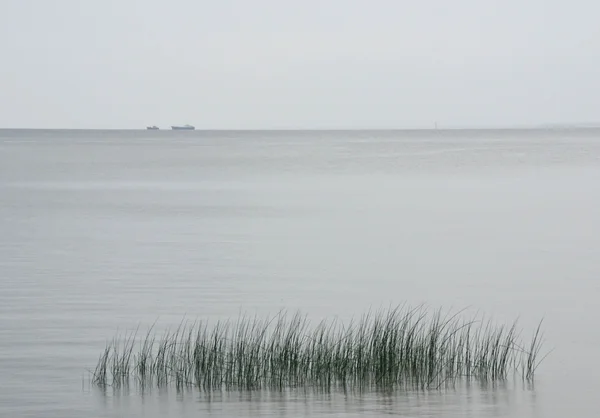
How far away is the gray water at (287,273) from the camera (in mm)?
14188

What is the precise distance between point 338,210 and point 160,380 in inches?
1334

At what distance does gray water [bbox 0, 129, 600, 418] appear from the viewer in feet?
46.5

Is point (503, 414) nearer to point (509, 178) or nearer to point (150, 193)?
point (150, 193)

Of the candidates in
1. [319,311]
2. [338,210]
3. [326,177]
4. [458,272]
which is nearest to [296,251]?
[458,272]

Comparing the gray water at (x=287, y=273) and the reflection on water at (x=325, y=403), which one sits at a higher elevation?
the gray water at (x=287, y=273)

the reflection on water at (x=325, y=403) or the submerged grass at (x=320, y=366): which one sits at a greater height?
the submerged grass at (x=320, y=366)

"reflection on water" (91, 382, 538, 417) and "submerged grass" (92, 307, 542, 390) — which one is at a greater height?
"submerged grass" (92, 307, 542, 390)

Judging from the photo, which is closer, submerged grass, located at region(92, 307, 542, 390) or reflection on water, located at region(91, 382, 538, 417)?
reflection on water, located at region(91, 382, 538, 417)

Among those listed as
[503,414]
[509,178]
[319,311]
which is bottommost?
[503,414]

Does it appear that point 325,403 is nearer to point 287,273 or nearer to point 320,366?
point 320,366

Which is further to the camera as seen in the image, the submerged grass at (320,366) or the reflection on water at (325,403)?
the submerged grass at (320,366)

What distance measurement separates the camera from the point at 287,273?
28766mm

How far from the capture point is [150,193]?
2411 inches

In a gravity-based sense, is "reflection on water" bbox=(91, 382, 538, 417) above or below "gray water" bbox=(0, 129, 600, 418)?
below
